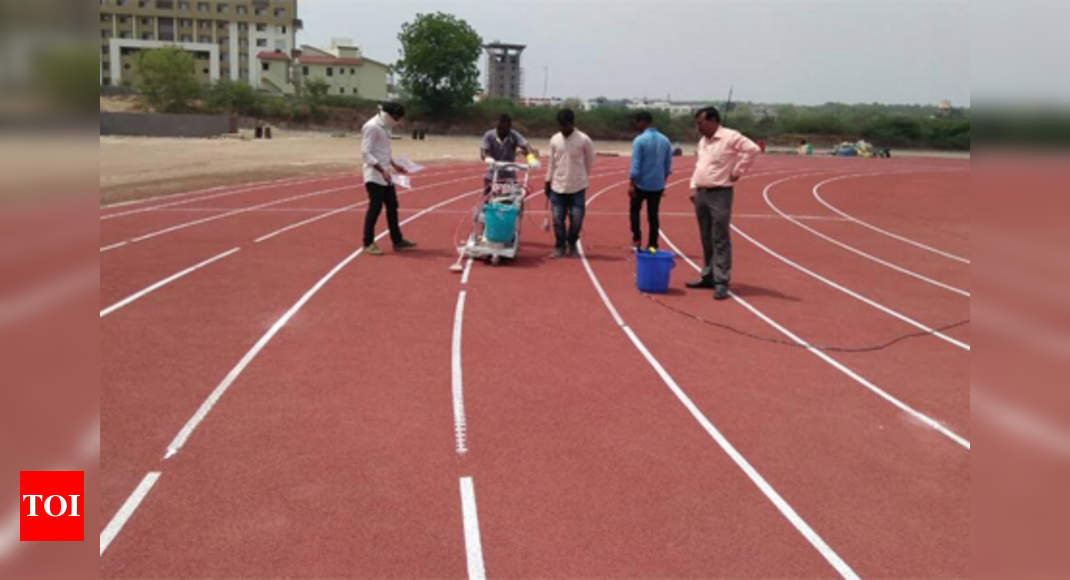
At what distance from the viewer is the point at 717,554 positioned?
323 cm

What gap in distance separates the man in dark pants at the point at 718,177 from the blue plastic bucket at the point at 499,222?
216 centimetres

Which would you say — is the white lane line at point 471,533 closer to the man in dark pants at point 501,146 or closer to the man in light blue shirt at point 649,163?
the man in light blue shirt at point 649,163

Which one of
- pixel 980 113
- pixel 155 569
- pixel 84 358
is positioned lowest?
pixel 155 569

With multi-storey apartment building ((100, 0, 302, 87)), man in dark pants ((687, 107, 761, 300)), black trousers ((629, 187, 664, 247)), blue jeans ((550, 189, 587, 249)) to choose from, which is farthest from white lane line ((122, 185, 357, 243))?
multi-storey apartment building ((100, 0, 302, 87))

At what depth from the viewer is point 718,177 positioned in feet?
24.5

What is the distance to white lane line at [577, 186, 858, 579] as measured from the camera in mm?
3252

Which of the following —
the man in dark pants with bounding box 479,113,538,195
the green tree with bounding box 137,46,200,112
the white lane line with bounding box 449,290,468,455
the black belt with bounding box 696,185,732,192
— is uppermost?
the green tree with bounding box 137,46,200,112

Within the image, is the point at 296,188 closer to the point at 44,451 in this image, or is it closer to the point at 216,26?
the point at 44,451

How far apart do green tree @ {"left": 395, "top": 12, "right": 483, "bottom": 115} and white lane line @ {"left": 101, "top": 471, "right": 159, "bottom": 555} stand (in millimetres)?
62717

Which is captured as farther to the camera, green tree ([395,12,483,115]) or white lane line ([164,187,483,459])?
green tree ([395,12,483,115])

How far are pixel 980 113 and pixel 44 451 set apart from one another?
4.00m

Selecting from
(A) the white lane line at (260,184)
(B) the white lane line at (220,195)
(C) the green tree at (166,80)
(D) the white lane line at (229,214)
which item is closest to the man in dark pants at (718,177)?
(D) the white lane line at (229,214)

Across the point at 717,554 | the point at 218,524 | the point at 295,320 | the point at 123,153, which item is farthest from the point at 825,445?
the point at 123,153

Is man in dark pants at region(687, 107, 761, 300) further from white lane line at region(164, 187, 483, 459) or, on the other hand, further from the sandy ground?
the sandy ground
